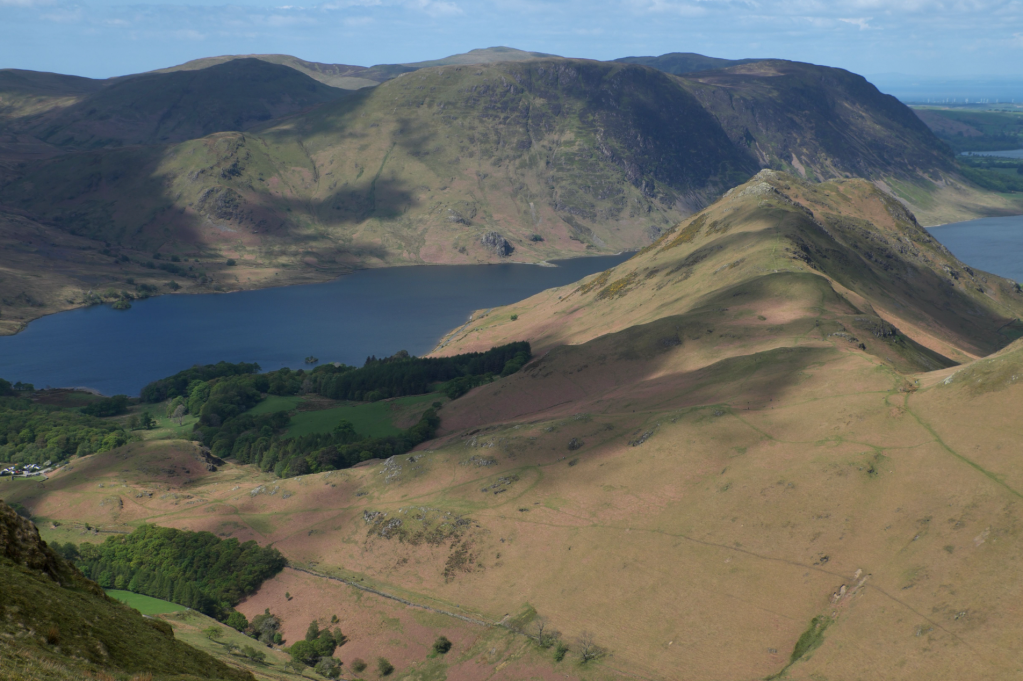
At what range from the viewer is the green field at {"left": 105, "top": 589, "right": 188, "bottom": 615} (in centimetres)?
9112

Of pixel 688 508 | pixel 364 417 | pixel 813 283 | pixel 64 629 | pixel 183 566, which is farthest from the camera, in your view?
pixel 364 417

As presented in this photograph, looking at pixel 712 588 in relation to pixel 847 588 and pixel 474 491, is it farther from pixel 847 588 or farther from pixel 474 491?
pixel 474 491

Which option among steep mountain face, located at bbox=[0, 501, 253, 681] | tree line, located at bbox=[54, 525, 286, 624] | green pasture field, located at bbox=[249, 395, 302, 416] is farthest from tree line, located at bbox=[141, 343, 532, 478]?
steep mountain face, located at bbox=[0, 501, 253, 681]

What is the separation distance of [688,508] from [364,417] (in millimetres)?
92644

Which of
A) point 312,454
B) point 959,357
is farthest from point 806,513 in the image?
point 312,454

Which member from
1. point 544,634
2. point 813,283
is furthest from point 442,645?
point 813,283

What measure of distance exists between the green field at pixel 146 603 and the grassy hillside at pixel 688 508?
10180mm

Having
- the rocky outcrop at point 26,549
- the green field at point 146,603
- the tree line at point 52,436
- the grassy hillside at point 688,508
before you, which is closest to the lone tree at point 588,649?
the grassy hillside at point 688,508

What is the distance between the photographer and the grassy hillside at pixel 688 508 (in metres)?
64.2

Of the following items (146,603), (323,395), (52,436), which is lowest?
(146,603)

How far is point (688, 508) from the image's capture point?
3248 inches

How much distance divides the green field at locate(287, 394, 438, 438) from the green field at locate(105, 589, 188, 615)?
185 feet

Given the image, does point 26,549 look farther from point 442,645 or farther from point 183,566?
point 183,566

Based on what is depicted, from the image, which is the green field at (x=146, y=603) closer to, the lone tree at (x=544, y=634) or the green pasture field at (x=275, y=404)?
the lone tree at (x=544, y=634)
